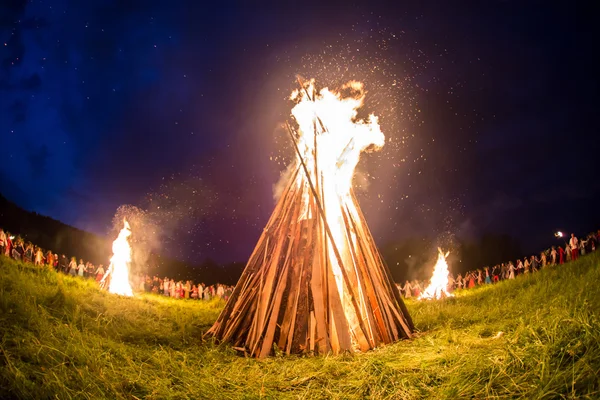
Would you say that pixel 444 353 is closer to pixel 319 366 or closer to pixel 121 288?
pixel 319 366

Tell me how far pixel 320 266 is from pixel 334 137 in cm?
290

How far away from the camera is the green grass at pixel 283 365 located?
8.71 feet

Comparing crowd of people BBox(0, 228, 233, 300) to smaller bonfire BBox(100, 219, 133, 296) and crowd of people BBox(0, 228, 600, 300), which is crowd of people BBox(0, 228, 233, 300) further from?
smaller bonfire BBox(100, 219, 133, 296)

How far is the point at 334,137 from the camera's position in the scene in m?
7.00

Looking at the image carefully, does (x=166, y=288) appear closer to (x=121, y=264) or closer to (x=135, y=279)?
(x=135, y=279)

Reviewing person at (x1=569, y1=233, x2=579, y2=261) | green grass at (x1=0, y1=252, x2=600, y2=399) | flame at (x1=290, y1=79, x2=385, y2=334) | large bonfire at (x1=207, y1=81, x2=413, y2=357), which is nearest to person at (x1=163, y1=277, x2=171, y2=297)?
green grass at (x1=0, y1=252, x2=600, y2=399)

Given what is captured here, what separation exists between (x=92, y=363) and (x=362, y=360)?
2.97m

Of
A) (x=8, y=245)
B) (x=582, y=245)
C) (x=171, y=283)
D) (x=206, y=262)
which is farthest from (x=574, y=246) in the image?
(x=206, y=262)

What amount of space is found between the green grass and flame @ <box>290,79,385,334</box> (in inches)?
111

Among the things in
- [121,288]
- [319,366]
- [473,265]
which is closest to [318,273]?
[319,366]

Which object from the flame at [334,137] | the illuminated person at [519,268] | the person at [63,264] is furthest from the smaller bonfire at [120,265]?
the illuminated person at [519,268]

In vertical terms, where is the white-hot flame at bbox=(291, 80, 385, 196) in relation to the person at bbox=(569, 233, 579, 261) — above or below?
above

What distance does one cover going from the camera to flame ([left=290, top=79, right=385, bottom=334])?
650cm

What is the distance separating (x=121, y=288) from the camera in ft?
46.8
